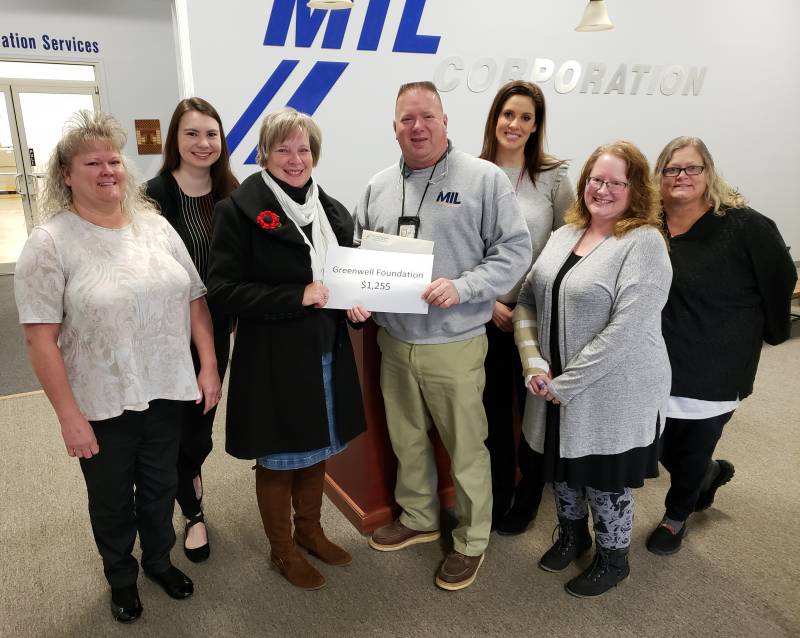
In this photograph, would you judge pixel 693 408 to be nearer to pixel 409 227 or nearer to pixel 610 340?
pixel 610 340

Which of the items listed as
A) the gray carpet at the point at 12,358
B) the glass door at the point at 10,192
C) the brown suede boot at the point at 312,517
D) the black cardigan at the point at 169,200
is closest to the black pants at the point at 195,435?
the black cardigan at the point at 169,200

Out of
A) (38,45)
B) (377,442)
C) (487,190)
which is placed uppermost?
(38,45)

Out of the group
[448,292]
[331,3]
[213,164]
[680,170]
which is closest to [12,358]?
[213,164]

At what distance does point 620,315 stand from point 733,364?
2.33 feet

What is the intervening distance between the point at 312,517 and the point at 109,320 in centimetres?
105

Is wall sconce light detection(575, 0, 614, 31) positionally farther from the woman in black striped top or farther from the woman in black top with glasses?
the woman in black striped top

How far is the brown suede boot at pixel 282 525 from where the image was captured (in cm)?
198

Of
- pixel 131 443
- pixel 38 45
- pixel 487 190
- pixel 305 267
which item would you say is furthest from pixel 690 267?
pixel 38 45

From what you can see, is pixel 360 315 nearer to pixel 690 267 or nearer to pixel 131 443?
pixel 131 443

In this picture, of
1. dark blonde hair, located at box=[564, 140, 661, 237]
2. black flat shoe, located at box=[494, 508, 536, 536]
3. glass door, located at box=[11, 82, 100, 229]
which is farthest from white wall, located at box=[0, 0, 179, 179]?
dark blonde hair, located at box=[564, 140, 661, 237]

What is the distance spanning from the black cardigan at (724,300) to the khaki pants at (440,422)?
723mm

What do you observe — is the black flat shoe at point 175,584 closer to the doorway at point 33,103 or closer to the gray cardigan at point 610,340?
the gray cardigan at point 610,340

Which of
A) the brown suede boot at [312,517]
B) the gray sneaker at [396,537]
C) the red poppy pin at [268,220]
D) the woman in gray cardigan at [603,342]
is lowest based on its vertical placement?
the gray sneaker at [396,537]

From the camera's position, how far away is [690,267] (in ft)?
6.63
